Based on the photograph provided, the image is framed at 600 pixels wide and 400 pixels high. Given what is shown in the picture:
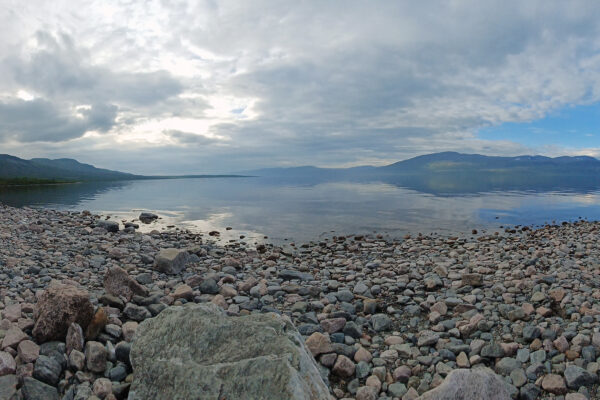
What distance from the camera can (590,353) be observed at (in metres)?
5.57

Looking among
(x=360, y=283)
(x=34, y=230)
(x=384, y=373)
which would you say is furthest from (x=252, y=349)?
(x=34, y=230)

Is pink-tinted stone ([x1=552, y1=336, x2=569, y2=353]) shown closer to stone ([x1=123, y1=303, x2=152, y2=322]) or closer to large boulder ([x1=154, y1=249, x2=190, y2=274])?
stone ([x1=123, y1=303, x2=152, y2=322])

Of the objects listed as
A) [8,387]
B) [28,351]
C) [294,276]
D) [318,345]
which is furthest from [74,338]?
[294,276]

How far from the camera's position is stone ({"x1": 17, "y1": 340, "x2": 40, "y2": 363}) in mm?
4902

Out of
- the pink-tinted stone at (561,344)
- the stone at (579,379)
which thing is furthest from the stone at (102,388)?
the pink-tinted stone at (561,344)

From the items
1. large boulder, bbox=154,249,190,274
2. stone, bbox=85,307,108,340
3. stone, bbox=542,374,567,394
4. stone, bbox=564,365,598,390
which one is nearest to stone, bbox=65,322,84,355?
stone, bbox=85,307,108,340

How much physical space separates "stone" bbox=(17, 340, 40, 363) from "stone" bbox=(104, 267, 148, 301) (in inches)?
113

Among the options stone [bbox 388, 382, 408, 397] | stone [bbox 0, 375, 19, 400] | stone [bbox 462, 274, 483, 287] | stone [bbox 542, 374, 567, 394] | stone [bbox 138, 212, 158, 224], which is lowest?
stone [bbox 138, 212, 158, 224]

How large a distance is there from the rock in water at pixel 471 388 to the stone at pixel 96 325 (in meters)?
5.39

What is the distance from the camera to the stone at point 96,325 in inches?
224

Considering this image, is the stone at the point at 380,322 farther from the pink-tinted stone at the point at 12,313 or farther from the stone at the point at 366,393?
the pink-tinted stone at the point at 12,313

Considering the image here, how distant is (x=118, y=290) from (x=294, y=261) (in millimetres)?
8567

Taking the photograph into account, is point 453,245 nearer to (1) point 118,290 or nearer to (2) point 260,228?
(2) point 260,228

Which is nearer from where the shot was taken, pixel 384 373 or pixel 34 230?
pixel 384 373
